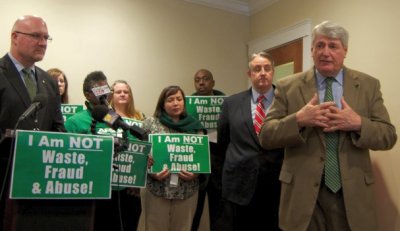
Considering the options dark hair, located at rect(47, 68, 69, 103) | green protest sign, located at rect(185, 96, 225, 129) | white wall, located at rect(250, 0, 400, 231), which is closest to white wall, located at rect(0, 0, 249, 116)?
dark hair, located at rect(47, 68, 69, 103)

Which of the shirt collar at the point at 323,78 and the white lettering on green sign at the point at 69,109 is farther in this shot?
the white lettering on green sign at the point at 69,109

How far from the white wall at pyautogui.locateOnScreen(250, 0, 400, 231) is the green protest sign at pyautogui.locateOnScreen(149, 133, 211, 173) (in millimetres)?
1392

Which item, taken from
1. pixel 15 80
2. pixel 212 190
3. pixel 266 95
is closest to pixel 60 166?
pixel 15 80

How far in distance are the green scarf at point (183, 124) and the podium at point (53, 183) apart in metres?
1.41

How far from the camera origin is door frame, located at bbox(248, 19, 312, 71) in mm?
4391

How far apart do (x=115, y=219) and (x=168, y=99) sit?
1087mm

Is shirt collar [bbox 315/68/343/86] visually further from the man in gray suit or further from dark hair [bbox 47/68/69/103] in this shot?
dark hair [bbox 47/68/69/103]

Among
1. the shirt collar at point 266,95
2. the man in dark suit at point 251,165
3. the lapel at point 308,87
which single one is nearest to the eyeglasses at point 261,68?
the man in dark suit at point 251,165

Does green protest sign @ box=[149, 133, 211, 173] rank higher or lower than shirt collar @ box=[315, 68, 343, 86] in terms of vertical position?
lower

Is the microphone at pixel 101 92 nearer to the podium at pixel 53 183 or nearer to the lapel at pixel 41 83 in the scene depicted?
the podium at pixel 53 183

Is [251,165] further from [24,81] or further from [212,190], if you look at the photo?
[24,81]

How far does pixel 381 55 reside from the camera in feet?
11.1

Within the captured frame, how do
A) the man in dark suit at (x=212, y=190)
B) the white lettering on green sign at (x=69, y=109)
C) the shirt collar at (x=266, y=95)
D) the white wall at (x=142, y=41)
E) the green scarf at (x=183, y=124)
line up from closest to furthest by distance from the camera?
1. the shirt collar at (x=266, y=95)
2. the green scarf at (x=183, y=124)
3. the man in dark suit at (x=212, y=190)
4. the white lettering on green sign at (x=69, y=109)
5. the white wall at (x=142, y=41)

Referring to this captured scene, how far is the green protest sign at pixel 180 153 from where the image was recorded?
310cm
